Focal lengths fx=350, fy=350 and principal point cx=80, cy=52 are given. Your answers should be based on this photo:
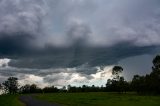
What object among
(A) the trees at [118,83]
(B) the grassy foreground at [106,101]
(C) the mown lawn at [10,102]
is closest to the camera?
(C) the mown lawn at [10,102]

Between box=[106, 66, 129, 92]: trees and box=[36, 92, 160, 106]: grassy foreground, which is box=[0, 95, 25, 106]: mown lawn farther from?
box=[106, 66, 129, 92]: trees

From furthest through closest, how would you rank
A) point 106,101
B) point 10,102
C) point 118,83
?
point 118,83, point 106,101, point 10,102

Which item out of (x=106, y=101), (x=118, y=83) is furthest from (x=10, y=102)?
(x=118, y=83)

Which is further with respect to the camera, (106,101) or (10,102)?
(106,101)

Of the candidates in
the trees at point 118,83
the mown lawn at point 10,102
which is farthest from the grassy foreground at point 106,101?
the trees at point 118,83

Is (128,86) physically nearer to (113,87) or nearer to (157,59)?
(113,87)

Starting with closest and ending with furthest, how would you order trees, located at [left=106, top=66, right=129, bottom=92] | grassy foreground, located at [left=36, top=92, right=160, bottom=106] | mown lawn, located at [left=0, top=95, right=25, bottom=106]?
mown lawn, located at [left=0, top=95, right=25, bottom=106] → grassy foreground, located at [left=36, top=92, right=160, bottom=106] → trees, located at [left=106, top=66, right=129, bottom=92]

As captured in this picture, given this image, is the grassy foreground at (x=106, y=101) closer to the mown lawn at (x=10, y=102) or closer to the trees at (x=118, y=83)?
the mown lawn at (x=10, y=102)

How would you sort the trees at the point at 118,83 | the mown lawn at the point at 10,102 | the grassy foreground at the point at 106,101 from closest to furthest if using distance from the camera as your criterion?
the mown lawn at the point at 10,102
the grassy foreground at the point at 106,101
the trees at the point at 118,83

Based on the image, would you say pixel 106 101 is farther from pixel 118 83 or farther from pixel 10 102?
pixel 118 83

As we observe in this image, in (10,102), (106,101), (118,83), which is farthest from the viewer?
(118,83)

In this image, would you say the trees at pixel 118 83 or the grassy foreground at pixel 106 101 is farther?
the trees at pixel 118 83

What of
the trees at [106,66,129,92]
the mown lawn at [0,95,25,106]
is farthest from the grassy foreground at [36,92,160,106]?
the trees at [106,66,129,92]

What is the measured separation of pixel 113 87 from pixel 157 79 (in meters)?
46.2
